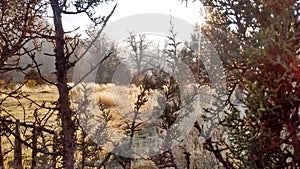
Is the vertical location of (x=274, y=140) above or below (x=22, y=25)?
below

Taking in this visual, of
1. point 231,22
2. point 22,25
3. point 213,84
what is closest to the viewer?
point 231,22

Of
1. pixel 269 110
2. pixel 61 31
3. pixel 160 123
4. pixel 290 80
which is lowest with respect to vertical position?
pixel 160 123

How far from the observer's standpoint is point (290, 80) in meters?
1.76

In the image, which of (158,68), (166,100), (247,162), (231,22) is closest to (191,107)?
(166,100)

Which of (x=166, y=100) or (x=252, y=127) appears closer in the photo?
(x=252, y=127)

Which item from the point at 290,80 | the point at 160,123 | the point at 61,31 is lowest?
the point at 160,123

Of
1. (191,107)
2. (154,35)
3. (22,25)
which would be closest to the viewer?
(22,25)

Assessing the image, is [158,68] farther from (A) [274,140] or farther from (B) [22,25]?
(A) [274,140]

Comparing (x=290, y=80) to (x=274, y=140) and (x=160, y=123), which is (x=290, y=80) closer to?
(x=274, y=140)

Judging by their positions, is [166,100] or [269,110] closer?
[269,110]

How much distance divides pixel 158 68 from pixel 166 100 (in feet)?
1.94

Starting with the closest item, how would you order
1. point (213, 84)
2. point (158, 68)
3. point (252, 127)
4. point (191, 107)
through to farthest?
point (252, 127)
point (213, 84)
point (191, 107)
point (158, 68)

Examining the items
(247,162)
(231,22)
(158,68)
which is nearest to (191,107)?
(158,68)

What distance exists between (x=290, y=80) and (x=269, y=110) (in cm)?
16
